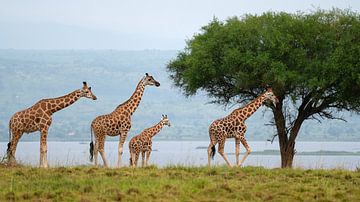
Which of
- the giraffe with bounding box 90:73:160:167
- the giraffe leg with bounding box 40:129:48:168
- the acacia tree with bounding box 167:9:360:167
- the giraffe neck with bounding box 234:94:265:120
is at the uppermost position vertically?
the acacia tree with bounding box 167:9:360:167

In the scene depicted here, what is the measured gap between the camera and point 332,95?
39125 millimetres

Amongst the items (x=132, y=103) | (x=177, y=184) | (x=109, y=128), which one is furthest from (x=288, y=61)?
(x=177, y=184)

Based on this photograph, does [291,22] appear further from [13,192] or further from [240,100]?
[13,192]

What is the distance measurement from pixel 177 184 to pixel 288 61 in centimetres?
1803

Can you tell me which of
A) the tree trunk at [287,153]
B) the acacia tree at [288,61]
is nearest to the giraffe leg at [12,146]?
the acacia tree at [288,61]

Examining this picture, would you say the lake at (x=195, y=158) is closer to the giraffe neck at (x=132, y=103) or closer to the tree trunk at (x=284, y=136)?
the tree trunk at (x=284, y=136)

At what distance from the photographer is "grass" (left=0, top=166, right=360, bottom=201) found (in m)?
20.8

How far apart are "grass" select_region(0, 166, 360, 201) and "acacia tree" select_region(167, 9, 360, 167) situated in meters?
12.7

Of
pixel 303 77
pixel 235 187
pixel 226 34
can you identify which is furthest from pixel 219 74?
pixel 235 187

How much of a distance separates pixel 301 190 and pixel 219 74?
19104mm

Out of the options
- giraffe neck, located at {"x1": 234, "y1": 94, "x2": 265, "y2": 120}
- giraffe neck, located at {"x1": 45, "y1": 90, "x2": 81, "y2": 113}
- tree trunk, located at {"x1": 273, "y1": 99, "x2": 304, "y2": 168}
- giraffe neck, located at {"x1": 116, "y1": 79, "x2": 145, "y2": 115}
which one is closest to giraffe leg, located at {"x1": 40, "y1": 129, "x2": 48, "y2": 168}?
giraffe neck, located at {"x1": 45, "y1": 90, "x2": 81, "y2": 113}

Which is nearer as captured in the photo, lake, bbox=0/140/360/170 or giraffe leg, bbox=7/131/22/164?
giraffe leg, bbox=7/131/22/164

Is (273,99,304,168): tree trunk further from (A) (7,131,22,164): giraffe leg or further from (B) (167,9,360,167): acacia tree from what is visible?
(A) (7,131,22,164): giraffe leg

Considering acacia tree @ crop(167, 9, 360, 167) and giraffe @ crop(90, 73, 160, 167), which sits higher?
acacia tree @ crop(167, 9, 360, 167)
